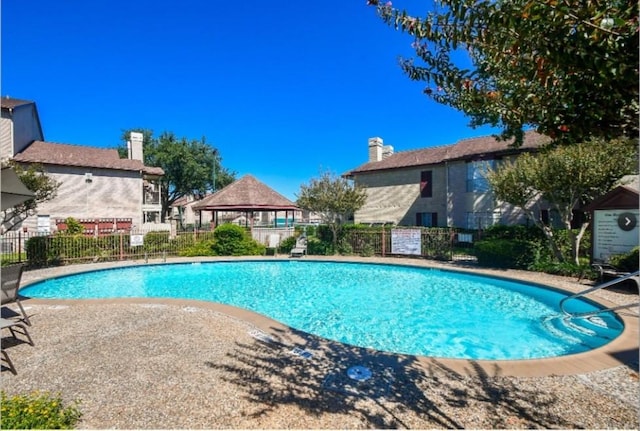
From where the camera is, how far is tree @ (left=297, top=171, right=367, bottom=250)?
68.3ft

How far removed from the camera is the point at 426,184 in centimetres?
2847

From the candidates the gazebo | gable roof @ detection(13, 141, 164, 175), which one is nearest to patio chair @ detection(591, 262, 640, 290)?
the gazebo

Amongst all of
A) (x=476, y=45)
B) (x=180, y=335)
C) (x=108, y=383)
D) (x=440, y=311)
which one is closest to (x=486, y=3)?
(x=476, y=45)

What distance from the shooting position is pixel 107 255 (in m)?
18.8

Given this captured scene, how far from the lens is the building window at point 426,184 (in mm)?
28219

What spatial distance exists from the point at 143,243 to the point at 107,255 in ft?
6.38

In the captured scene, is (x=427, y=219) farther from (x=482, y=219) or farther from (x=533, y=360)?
(x=533, y=360)

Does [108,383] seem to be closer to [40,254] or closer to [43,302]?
[43,302]

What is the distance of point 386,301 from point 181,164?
39.7 meters

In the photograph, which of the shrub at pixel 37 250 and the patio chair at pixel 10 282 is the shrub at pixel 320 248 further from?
Answer: the patio chair at pixel 10 282

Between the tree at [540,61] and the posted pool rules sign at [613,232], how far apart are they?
40.3 feet

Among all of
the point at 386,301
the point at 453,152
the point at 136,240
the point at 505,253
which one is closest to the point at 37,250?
the point at 136,240

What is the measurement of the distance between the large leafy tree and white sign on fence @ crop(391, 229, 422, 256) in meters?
33.2

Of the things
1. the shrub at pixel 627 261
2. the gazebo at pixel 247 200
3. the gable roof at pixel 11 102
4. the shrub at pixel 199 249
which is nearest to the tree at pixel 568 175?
the shrub at pixel 627 261
